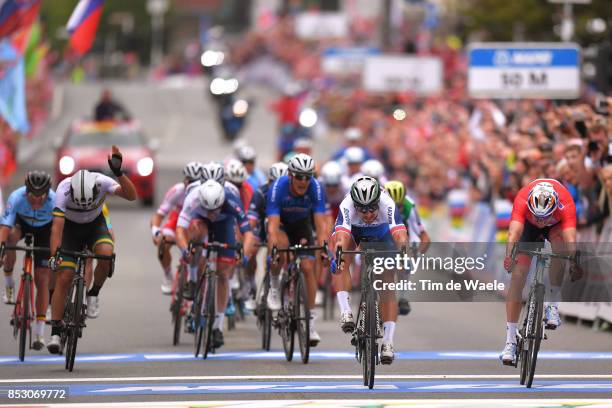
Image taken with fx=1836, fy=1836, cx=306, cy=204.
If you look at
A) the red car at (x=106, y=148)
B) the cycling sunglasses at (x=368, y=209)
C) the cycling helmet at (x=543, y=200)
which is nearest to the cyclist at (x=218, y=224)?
the cycling sunglasses at (x=368, y=209)

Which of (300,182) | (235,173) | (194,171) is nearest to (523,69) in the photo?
(235,173)

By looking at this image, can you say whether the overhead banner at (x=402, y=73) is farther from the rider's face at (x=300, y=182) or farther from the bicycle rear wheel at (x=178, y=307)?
the rider's face at (x=300, y=182)

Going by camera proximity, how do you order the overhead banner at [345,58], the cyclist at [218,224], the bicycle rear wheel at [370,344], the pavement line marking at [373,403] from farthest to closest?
the overhead banner at [345,58] < the cyclist at [218,224] < the bicycle rear wheel at [370,344] < the pavement line marking at [373,403]

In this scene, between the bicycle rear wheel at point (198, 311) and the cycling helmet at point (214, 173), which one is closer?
the bicycle rear wheel at point (198, 311)

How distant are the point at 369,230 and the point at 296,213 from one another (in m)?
2.03

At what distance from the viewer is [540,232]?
47.4 feet

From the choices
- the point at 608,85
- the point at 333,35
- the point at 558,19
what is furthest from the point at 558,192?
the point at 333,35

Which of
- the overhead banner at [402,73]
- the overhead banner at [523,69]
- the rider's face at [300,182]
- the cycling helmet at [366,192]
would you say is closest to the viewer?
the cycling helmet at [366,192]

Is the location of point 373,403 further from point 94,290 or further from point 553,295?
point 94,290

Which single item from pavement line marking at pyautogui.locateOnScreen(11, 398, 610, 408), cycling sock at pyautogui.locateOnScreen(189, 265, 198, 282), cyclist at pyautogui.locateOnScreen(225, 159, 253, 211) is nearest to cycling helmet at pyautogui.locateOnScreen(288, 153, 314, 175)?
cycling sock at pyautogui.locateOnScreen(189, 265, 198, 282)

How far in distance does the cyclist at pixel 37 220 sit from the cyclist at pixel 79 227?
23.1 inches

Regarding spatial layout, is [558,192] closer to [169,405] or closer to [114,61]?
[169,405]

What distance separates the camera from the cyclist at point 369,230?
14.0 metres

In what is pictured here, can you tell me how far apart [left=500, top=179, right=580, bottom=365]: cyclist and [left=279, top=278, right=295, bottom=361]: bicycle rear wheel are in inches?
88.4
